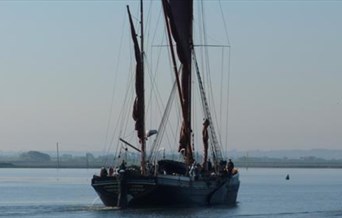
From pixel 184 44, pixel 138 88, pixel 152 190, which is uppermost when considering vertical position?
pixel 184 44

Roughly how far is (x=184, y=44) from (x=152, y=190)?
17.1 metres

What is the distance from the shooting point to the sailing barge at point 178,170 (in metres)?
87.4

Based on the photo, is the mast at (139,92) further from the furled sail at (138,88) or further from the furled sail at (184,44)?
the furled sail at (184,44)

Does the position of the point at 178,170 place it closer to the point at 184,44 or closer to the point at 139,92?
the point at 139,92

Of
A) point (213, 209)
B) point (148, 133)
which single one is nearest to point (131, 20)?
point (148, 133)

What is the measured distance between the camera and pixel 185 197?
90.6 m

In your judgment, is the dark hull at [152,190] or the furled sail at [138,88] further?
the furled sail at [138,88]

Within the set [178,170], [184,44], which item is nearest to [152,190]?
[178,170]

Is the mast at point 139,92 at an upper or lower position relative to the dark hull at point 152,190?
upper

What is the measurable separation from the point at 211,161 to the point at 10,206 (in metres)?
18.0

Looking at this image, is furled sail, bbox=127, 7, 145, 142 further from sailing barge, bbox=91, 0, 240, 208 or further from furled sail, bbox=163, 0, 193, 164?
furled sail, bbox=163, 0, 193, 164

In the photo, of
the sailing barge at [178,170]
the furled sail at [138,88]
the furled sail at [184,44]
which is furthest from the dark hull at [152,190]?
the furled sail at [138,88]

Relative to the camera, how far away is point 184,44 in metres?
99.6

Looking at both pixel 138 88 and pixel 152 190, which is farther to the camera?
pixel 138 88
